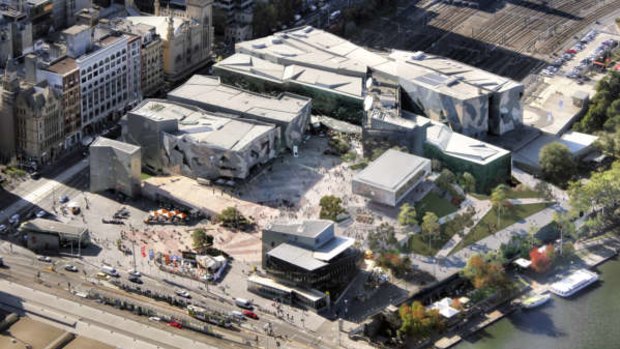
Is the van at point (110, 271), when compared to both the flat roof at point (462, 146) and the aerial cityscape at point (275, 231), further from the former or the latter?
the flat roof at point (462, 146)

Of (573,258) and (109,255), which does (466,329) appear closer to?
(573,258)

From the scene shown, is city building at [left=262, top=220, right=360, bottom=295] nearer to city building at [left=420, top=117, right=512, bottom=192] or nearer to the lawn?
the lawn

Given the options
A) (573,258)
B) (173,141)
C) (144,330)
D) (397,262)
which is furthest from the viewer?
(173,141)

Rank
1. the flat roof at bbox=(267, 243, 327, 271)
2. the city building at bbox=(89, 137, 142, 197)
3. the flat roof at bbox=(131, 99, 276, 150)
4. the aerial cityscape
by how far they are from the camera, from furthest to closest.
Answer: the flat roof at bbox=(131, 99, 276, 150)
the city building at bbox=(89, 137, 142, 197)
the flat roof at bbox=(267, 243, 327, 271)
the aerial cityscape

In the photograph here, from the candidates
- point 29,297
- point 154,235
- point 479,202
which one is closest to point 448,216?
point 479,202

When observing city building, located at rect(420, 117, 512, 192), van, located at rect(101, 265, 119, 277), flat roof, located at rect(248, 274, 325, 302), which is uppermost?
city building, located at rect(420, 117, 512, 192)

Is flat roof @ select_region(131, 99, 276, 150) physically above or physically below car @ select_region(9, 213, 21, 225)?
above

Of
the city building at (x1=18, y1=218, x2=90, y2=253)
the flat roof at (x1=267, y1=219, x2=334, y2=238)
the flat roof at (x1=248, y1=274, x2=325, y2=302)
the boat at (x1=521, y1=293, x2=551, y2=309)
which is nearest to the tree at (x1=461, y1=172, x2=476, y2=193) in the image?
the boat at (x1=521, y1=293, x2=551, y2=309)

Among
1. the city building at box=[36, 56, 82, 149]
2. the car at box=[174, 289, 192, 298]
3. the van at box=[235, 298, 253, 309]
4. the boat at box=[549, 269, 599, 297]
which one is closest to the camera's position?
the van at box=[235, 298, 253, 309]
